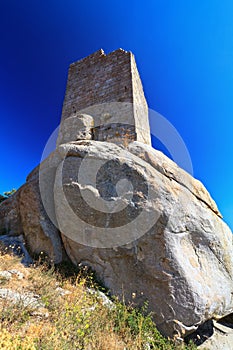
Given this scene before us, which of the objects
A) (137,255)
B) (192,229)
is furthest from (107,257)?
(192,229)

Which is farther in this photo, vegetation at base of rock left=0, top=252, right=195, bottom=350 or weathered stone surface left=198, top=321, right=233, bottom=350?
weathered stone surface left=198, top=321, right=233, bottom=350

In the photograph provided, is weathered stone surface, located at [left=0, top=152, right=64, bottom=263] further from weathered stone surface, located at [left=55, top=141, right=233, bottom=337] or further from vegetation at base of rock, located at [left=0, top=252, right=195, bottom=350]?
vegetation at base of rock, located at [left=0, top=252, right=195, bottom=350]

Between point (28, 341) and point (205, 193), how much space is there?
17.3 feet

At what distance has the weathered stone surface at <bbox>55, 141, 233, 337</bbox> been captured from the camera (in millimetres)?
3580

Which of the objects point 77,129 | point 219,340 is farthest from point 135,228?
point 77,129

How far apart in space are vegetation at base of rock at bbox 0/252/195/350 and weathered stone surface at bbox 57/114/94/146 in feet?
15.1

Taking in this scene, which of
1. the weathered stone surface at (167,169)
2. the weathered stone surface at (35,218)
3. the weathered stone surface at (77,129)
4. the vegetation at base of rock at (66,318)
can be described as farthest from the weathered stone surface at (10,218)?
the weathered stone surface at (167,169)

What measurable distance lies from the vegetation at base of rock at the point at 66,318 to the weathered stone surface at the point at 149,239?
14.1 inches

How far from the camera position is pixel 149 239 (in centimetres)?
383

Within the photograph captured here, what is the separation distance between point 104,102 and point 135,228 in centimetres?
620

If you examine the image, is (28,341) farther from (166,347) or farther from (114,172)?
(114,172)

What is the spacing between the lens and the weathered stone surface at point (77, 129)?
722cm

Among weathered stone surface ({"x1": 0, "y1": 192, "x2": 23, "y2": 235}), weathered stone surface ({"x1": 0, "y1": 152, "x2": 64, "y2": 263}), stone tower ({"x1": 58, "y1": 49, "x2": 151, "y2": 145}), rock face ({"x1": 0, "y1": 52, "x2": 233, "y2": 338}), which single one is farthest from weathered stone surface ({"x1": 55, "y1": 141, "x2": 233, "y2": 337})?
stone tower ({"x1": 58, "y1": 49, "x2": 151, "y2": 145})

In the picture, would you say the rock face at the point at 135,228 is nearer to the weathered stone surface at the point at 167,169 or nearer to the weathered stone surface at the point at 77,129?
the weathered stone surface at the point at 167,169
